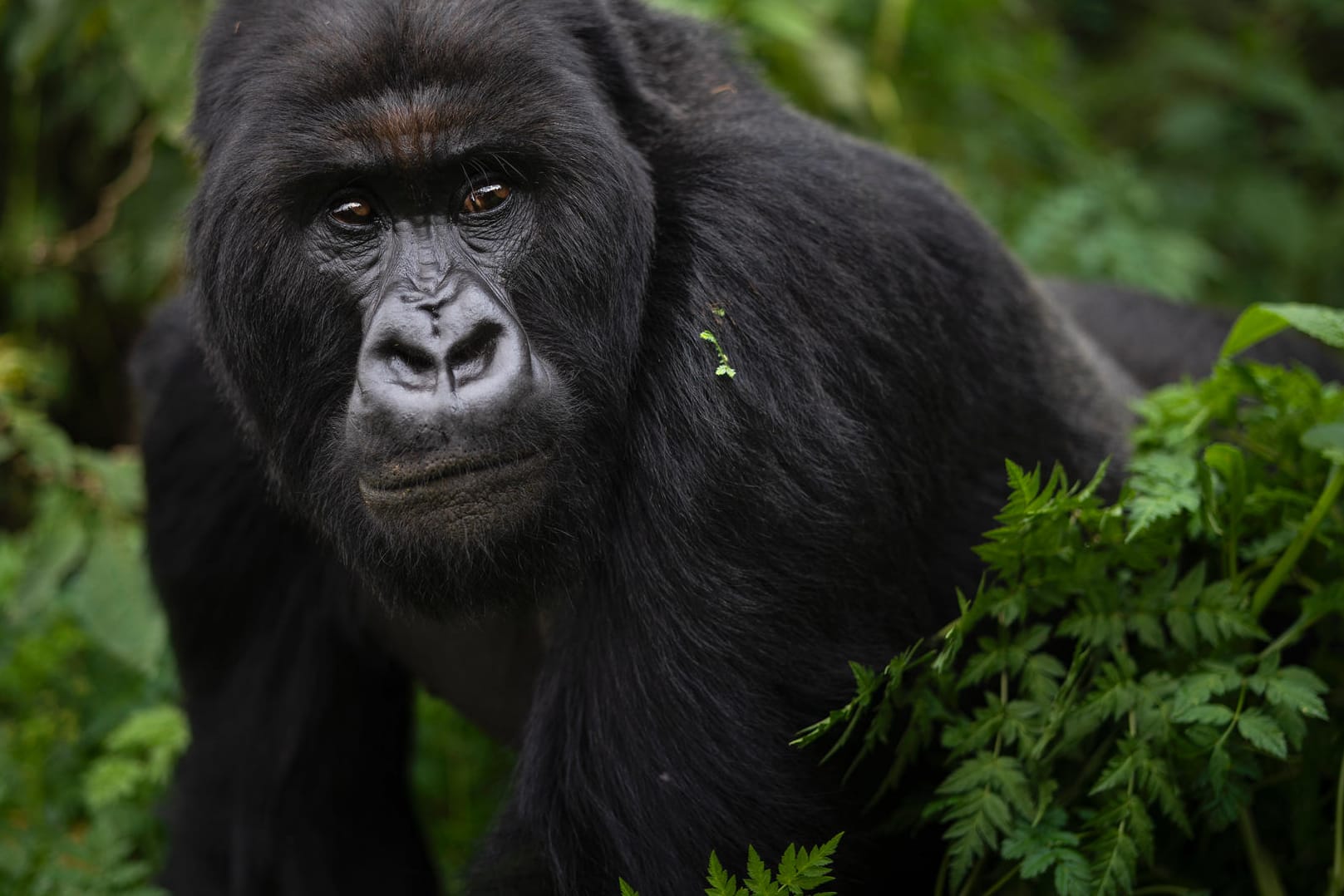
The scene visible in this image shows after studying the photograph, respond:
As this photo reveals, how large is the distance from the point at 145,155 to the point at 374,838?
3288 mm

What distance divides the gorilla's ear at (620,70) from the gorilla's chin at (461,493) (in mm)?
898

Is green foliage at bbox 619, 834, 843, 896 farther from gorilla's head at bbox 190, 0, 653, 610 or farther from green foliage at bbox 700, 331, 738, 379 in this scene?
green foliage at bbox 700, 331, 738, 379

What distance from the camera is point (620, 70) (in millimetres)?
3203

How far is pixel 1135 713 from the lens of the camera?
285 centimetres

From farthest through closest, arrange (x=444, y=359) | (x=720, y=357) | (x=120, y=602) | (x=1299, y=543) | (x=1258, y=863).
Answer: (x=120, y=602) < (x=1258, y=863) < (x=1299, y=543) < (x=720, y=357) < (x=444, y=359)

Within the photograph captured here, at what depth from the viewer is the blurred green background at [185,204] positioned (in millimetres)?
4520

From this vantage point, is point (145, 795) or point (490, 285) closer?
point (490, 285)

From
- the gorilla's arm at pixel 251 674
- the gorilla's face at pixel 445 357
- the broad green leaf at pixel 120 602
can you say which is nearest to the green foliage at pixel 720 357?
the gorilla's face at pixel 445 357

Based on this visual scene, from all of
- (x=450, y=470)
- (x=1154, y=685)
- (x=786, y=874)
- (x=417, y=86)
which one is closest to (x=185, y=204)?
(x=417, y=86)

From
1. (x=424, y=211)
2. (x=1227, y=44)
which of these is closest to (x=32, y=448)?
(x=424, y=211)

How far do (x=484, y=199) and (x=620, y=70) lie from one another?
1.69 feet

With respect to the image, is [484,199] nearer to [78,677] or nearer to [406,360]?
[406,360]

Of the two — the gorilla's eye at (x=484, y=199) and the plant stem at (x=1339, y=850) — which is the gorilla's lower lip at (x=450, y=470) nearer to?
the gorilla's eye at (x=484, y=199)

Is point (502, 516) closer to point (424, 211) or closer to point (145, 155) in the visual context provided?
point (424, 211)
